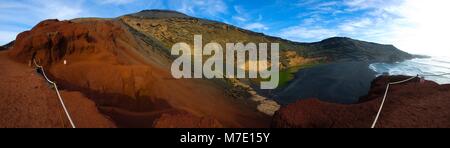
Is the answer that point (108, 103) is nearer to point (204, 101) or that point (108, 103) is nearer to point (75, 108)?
point (75, 108)

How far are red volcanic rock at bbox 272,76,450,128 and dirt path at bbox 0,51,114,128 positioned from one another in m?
5.74

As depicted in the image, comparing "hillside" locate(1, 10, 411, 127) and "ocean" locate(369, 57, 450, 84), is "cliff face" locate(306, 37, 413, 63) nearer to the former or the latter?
"ocean" locate(369, 57, 450, 84)

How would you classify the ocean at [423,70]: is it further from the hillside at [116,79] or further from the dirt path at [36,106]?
the dirt path at [36,106]

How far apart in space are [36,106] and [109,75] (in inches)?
165

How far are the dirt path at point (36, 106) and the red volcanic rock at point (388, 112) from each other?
574cm

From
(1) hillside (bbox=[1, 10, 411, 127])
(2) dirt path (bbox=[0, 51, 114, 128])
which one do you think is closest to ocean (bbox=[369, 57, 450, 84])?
(1) hillside (bbox=[1, 10, 411, 127])

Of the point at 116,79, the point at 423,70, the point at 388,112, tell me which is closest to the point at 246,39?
the point at 423,70

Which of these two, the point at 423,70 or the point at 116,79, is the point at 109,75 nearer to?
the point at 116,79

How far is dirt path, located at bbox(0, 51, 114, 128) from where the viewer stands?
29.1ft

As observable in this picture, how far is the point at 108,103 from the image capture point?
495 inches

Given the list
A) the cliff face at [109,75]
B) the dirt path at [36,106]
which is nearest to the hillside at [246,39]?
the cliff face at [109,75]

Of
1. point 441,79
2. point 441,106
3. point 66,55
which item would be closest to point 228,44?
point 441,79

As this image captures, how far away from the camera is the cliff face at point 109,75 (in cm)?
1281
